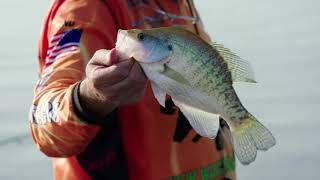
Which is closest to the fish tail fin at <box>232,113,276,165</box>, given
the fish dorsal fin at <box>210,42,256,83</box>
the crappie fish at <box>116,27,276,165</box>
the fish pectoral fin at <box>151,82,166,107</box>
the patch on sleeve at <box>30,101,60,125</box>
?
the crappie fish at <box>116,27,276,165</box>

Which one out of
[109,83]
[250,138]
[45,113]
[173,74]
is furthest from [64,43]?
[250,138]

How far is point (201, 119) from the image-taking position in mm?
2162

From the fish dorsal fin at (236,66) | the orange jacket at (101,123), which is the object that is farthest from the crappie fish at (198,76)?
the orange jacket at (101,123)

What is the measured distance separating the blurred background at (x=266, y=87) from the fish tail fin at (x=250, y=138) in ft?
1.72

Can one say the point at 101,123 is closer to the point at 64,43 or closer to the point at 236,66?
the point at 64,43

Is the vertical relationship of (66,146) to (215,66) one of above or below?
below

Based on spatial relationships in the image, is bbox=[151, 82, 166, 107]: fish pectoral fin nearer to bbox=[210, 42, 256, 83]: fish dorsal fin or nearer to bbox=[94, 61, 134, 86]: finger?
bbox=[94, 61, 134, 86]: finger

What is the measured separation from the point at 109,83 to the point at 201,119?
275 millimetres

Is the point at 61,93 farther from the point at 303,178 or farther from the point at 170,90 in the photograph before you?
the point at 303,178

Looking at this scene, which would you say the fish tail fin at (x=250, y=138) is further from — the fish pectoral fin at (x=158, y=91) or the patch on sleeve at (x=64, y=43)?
the patch on sleeve at (x=64, y=43)

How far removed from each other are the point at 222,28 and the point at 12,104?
11289 millimetres

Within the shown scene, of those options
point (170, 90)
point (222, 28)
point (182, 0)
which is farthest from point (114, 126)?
point (222, 28)

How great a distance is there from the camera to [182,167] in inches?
102

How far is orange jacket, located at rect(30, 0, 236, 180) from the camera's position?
229 cm
